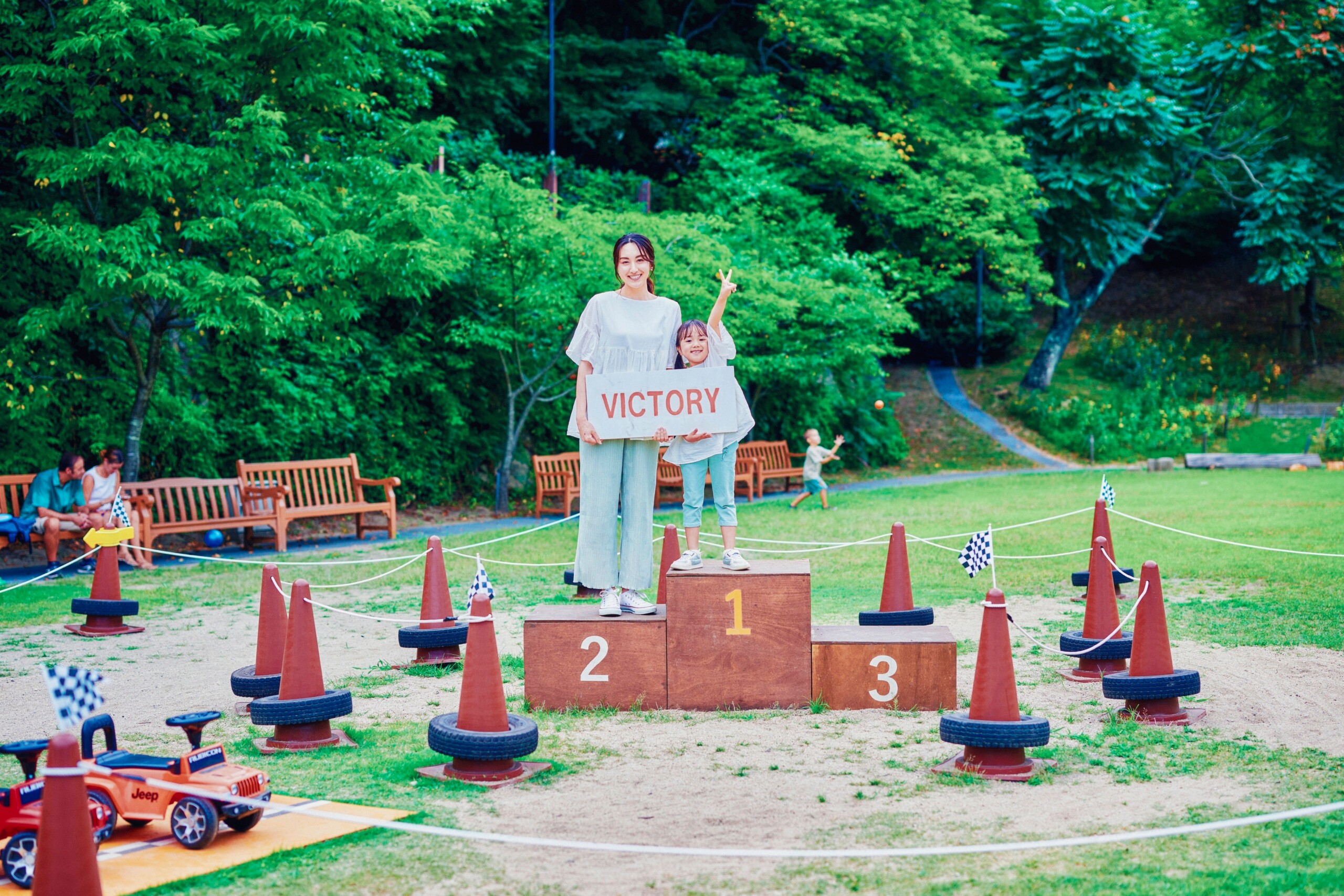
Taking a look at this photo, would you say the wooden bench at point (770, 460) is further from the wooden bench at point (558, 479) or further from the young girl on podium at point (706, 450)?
the young girl on podium at point (706, 450)

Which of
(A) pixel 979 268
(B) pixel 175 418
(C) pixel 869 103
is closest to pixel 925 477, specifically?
(C) pixel 869 103

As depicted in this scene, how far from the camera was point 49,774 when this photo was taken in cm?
343

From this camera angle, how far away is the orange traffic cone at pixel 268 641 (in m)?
6.52

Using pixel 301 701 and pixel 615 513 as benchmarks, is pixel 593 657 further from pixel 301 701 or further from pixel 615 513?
pixel 301 701

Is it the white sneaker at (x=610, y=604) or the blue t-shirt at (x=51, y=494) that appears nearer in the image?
the white sneaker at (x=610, y=604)

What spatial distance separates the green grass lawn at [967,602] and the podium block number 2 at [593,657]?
21 cm

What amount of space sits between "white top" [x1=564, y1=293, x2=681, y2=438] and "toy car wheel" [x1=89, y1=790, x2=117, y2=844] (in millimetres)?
3108

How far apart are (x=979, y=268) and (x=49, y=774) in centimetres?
3270

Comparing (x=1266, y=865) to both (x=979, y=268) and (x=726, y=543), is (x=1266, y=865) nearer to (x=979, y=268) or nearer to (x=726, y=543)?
(x=726, y=543)

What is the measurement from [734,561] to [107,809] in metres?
3.43

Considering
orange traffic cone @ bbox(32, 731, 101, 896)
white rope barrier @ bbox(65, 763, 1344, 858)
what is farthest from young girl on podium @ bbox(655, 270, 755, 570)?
orange traffic cone @ bbox(32, 731, 101, 896)

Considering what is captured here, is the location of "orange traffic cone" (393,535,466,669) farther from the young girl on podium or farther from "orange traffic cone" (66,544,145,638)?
"orange traffic cone" (66,544,145,638)

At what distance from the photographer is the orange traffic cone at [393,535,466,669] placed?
7695 mm

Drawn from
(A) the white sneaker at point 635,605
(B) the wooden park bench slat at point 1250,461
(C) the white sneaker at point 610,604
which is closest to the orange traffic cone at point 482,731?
(C) the white sneaker at point 610,604
